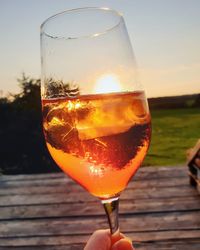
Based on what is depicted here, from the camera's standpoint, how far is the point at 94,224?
450cm

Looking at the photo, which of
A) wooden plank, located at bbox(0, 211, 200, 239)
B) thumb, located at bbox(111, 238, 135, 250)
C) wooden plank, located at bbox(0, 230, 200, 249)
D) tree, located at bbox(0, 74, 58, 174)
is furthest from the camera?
tree, located at bbox(0, 74, 58, 174)

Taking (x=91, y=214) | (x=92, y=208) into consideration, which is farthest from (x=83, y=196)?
(x=91, y=214)

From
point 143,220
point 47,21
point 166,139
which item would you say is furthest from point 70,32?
point 166,139

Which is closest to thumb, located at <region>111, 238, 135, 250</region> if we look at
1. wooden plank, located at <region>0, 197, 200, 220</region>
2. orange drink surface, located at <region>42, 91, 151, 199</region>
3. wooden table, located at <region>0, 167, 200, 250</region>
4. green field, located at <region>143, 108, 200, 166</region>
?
orange drink surface, located at <region>42, 91, 151, 199</region>

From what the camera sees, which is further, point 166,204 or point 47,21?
point 166,204

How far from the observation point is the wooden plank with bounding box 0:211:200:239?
432 centimetres

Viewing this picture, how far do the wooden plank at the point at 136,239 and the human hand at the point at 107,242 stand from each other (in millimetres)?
3163

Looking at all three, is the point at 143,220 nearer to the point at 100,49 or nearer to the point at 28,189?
the point at 28,189

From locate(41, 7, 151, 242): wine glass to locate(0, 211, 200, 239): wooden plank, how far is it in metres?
3.49

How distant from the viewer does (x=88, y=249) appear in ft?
3.05

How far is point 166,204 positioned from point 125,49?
4273mm

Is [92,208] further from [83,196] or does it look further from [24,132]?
[24,132]

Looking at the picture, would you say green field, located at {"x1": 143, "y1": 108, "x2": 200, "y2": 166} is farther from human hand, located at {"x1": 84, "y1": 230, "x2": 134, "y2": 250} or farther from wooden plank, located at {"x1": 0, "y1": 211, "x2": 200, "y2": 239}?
human hand, located at {"x1": 84, "y1": 230, "x2": 134, "y2": 250}

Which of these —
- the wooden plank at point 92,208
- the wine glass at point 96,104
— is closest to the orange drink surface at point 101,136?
the wine glass at point 96,104
